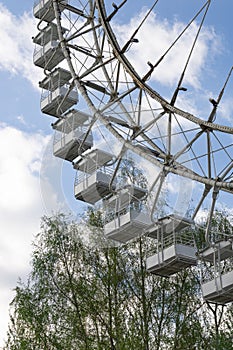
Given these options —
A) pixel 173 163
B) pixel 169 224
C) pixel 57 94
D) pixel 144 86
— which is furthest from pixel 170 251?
pixel 57 94

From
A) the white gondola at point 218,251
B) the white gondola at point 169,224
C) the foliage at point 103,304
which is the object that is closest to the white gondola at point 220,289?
the white gondola at point 218,251

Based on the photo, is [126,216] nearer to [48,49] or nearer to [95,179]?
[95,179]

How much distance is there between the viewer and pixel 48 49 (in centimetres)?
1303

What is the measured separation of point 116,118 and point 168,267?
83.0 inches

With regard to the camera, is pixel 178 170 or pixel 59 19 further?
pixel 59 19

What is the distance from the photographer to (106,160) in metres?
11.0

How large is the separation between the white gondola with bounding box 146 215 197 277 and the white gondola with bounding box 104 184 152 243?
0.34 m

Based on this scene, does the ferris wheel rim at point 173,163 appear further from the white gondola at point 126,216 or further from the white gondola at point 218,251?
the white gondola at point 218,251

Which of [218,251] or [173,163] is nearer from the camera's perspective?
[173,163]

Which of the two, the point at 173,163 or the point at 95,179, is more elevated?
the point at 95,179

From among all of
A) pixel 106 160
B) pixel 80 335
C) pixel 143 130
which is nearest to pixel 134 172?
pixel 106 160

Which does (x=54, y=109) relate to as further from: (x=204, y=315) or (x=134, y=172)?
(x=204, y=315)

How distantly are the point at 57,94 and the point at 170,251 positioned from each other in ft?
11.7

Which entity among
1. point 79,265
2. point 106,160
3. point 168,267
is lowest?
point 168,267
